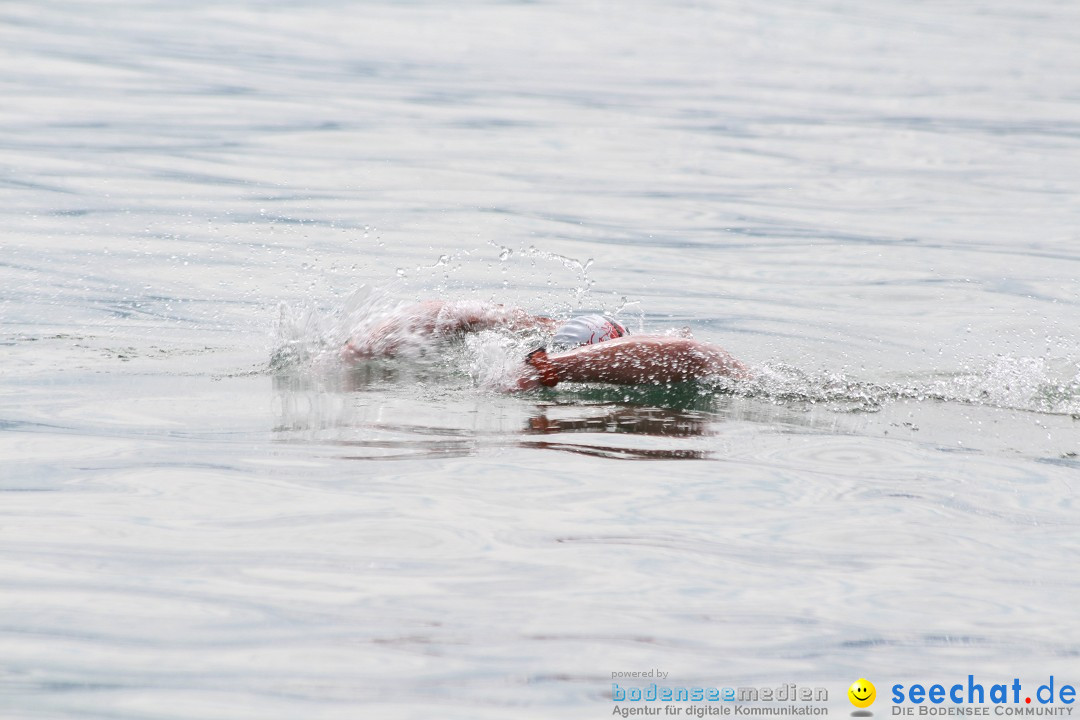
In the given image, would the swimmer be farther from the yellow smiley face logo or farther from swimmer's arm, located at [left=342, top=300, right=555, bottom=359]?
the yellow smiley face logo

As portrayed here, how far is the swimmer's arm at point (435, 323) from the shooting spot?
26.2 feet

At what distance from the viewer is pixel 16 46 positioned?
2452cm

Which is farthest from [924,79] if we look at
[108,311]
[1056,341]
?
[108,311]

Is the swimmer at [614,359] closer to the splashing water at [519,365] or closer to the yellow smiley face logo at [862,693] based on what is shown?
the splashing water at [519,365]

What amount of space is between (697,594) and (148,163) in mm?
12171

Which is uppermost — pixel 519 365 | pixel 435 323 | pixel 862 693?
pixel 435 323

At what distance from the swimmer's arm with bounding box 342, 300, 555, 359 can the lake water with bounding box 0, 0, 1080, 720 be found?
6.9 inches

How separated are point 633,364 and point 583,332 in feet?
1.78

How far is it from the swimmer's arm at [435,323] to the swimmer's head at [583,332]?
0.37 metres

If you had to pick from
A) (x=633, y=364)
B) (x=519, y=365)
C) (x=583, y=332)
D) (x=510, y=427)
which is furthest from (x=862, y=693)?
(x=583, y=332)

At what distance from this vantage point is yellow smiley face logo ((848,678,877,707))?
430cm

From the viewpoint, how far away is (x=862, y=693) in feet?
14.2

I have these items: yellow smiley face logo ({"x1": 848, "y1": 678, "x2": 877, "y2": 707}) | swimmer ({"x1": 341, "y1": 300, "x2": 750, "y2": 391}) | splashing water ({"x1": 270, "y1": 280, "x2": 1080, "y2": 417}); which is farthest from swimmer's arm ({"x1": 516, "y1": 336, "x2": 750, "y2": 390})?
yellow smiley face logo ({"x1": 848, "y1": 678, "x2": 877, "y2": 707})

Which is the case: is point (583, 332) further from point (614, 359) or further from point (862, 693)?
point (862, 693)
